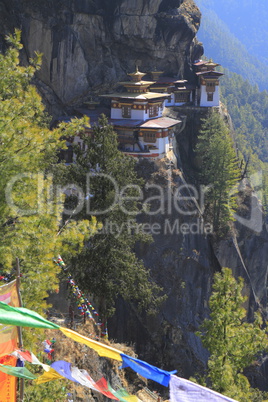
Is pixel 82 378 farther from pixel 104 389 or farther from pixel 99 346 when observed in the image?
pixel 99 346

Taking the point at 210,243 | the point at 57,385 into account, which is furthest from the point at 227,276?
the point at 210,243

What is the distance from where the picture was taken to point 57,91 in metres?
47.0

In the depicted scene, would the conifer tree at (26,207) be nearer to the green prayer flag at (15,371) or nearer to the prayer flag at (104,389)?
the green prayer flag at (15,371)

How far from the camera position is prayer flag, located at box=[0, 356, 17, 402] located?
28.8 ft

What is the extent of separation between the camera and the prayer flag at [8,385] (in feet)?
28.8

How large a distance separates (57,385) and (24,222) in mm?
3723

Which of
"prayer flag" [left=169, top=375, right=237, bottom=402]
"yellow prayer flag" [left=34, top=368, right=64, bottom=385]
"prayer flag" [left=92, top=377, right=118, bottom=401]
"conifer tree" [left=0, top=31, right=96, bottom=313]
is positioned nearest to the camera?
"prayer flag" [left=169, top=375, right=237, bottom=402]

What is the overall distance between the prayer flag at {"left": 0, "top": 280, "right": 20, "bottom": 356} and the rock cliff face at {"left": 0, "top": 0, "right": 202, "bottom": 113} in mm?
37952

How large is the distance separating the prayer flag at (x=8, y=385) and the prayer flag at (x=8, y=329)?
158 mm

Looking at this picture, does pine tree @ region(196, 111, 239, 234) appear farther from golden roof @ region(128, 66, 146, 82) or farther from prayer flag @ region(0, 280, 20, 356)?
prayer flag @ region(0, 280, 20, 356)

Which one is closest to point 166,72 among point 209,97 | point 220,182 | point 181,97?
point 181,97

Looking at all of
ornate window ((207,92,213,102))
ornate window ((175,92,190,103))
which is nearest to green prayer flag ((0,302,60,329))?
ornate window ((207,92,213,102))

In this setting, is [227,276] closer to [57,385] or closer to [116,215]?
[116,215]

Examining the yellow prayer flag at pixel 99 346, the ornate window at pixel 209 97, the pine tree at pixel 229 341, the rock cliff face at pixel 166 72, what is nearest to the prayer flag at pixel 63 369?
the yellow prayer flag at pixel 99 346
